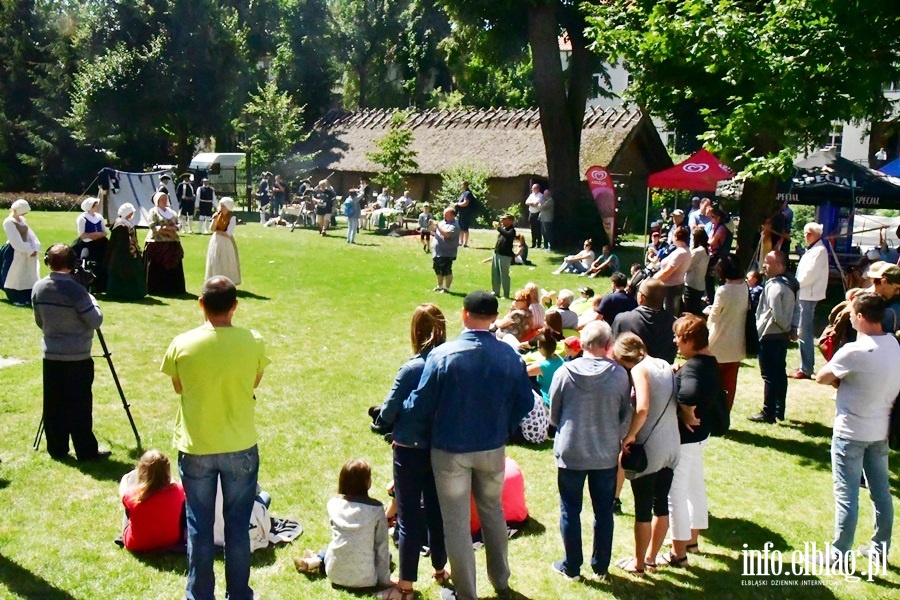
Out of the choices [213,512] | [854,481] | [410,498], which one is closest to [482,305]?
[410,498]

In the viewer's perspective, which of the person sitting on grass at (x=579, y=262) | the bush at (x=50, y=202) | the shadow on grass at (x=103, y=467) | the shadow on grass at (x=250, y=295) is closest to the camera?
the shadow on grass at (x=103, y=467)

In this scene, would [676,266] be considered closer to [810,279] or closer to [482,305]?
[810,279]

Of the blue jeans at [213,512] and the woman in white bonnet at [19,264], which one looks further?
the woman in white bonnet at [19,264]

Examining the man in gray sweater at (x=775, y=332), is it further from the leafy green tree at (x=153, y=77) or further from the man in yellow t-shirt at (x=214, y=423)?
the leafy green tree at (x=153, y=77)

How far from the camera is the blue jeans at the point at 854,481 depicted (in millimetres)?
5855

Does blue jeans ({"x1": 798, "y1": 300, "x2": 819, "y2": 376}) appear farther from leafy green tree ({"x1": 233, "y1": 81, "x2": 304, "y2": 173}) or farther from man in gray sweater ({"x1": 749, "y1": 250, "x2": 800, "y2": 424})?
leafy green tree ({"x1": 233, "y1": 81, "x2": 304, "y2": 173})

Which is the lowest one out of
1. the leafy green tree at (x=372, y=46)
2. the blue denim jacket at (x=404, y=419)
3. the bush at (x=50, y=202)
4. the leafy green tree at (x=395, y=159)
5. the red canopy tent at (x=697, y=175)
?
the blue denim jacket at (x=404, y=419)

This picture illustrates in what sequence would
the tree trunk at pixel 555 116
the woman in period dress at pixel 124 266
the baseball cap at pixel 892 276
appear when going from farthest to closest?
the tree trunk at pixel 555 116 → the woman in period dress at pixel 124 266 → the baseball cap at pixel 892 276

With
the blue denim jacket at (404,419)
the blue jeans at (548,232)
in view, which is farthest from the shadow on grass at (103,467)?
the blue jeans at (548,232)

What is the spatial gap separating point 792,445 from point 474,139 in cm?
2882

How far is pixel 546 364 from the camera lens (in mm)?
8695

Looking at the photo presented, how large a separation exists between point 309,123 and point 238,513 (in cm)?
4744

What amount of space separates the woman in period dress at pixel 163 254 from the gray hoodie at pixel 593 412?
36.7 feet

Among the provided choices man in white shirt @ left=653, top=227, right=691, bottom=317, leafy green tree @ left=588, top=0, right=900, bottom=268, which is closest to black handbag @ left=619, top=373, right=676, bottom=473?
leafy green tree @ left=588, top=0, right=900, bottom=268
